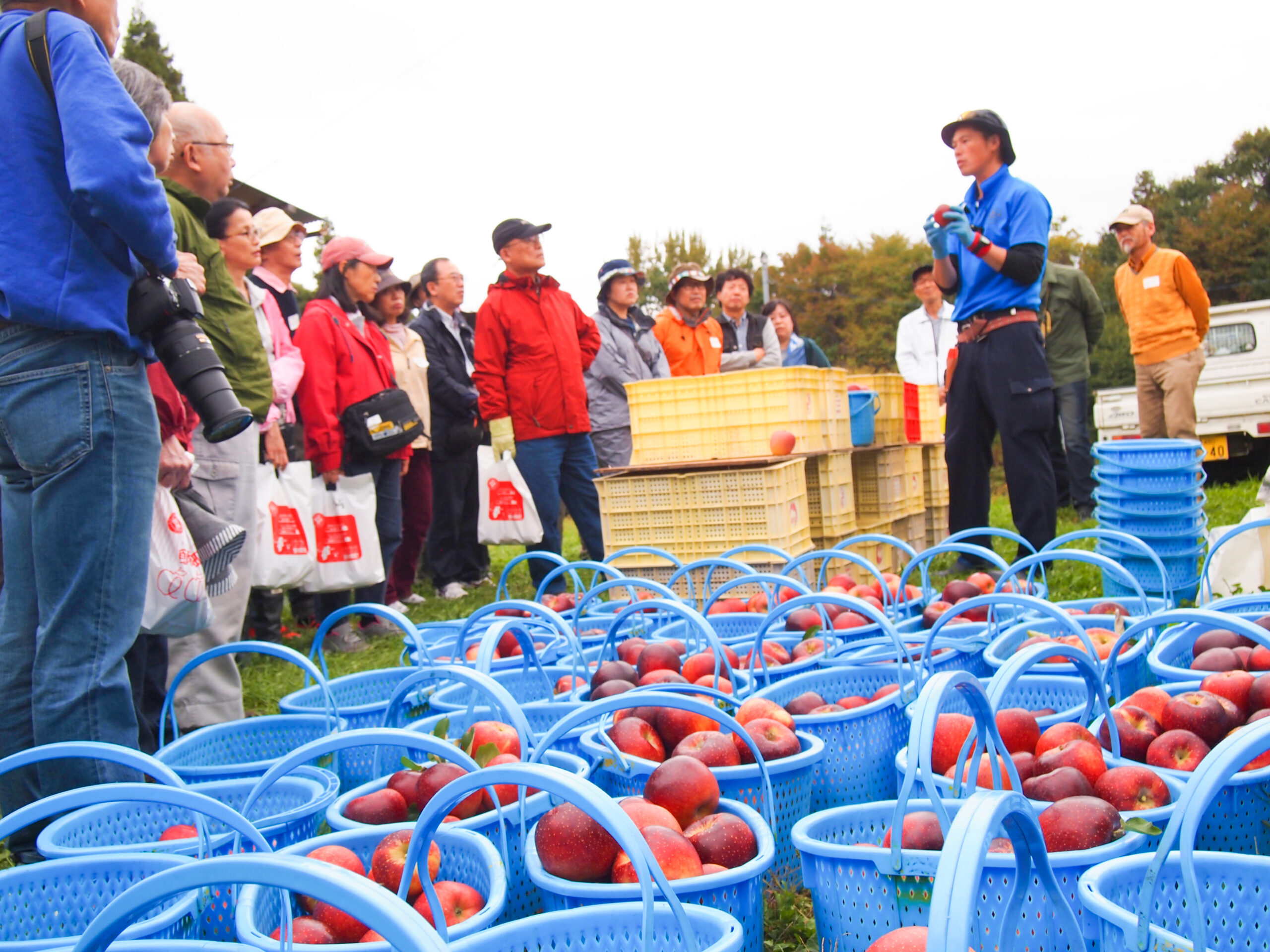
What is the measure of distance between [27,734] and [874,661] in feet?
7.29

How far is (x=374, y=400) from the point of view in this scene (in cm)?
507

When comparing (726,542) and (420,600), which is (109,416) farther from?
(420,600)

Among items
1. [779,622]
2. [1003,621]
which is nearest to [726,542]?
[779,622]

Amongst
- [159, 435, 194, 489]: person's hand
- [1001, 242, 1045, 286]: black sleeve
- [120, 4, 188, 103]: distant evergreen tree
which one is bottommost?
[159, 435, 194, 489]: person's hand

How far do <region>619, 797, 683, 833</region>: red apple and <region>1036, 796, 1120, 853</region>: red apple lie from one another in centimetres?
62

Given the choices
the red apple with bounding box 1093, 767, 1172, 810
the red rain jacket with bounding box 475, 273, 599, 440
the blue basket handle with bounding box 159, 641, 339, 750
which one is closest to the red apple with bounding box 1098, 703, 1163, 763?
the red apple with bounding box 1093, 767, 1172, 810

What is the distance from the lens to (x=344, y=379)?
512 cm

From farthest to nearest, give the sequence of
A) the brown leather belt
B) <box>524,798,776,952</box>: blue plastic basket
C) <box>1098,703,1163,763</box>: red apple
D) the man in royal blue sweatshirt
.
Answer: the brown leather belt < the man in royal blue sweatshirt < <box>1098,703,1163,763</box>: red apple < <box>524,798,776,952</box>: blue plastic basket

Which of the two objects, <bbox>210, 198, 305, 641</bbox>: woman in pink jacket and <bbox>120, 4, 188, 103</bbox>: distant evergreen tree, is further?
<bbox>120, 4, 188, 103</bbox>: distant evergreen tree

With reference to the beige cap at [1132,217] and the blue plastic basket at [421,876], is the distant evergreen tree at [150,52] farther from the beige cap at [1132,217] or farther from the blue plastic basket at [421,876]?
the blue plastic basket at [421,876]

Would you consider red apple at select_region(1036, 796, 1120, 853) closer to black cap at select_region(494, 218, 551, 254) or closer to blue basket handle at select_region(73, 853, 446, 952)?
blue basket handle at select_region(73, 853, 446, 952)

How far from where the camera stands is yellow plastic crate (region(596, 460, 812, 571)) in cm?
541

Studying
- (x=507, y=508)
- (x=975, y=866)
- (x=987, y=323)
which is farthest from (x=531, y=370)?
(x=975, y=866)

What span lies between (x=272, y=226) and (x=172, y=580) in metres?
3.01
